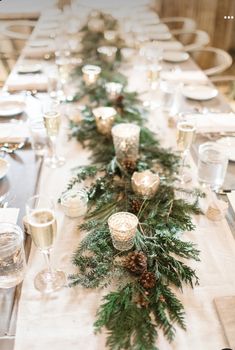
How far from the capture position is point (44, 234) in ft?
2.58

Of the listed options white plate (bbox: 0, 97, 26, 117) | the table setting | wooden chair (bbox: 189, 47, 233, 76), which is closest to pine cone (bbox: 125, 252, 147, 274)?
the table setting

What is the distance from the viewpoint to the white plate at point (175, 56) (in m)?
2.20

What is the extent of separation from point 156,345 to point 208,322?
0.12m

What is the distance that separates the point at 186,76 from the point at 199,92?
0.24 metres

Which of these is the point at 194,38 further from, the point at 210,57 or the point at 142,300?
the point at 142,300

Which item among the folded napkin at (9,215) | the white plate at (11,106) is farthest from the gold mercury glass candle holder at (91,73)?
the folded napkin at (9,215)

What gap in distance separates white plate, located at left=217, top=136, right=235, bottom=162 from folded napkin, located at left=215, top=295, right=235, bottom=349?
0.57 m

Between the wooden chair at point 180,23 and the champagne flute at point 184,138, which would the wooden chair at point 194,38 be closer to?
the wooden chair at point 180,23

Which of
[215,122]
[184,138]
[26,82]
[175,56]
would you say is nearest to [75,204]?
[184,138]

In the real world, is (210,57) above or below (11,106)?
below

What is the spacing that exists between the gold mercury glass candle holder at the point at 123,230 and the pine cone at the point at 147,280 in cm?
10

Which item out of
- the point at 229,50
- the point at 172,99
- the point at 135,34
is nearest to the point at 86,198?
the point at 172,99

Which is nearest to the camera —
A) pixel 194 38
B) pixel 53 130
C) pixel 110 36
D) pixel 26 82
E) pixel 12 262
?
pixel 12 262

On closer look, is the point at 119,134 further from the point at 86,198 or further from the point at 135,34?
the point at 135,34
